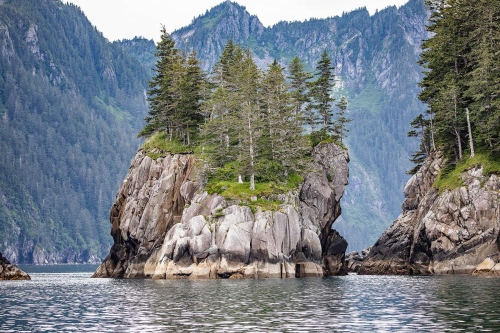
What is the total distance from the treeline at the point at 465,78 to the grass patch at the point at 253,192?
81.8ft

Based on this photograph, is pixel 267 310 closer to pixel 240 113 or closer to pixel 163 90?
pixel 240 113

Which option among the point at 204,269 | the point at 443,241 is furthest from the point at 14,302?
the point at 443,241

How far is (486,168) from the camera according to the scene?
88562 millimetres

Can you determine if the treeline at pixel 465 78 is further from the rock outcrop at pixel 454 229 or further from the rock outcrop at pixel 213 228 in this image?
the rock outcrop at pixel 213 228

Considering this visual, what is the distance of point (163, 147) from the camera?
11419 centimetres

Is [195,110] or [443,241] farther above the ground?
[195,110]

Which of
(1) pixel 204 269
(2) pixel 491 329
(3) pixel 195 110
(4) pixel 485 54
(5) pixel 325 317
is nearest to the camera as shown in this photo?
(2) pixel 491 329

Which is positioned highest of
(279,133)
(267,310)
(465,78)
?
(465,78)

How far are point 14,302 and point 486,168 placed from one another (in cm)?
6227

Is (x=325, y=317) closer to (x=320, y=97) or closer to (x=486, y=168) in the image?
(x=486, y=168)

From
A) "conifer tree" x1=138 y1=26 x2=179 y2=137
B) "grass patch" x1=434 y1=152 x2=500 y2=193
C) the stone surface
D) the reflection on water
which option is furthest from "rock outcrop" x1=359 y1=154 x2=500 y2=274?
"conifer tree" x1=138 y1=26 x2=179 y2=137

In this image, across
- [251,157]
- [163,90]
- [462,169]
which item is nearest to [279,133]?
[251,157]

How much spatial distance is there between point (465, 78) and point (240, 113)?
33999 mm

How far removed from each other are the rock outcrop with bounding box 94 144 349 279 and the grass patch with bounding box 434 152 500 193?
1912 centimetres
